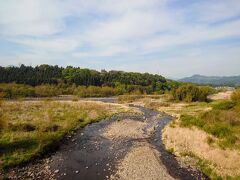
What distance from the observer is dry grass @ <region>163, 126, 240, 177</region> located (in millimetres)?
19312

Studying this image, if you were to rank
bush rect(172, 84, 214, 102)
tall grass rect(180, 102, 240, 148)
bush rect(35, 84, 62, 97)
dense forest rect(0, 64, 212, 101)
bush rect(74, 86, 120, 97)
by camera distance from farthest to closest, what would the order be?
bush rect(74, 86, 120, 97)
bush rect(35, 84, 62, 97)
dense forest rect(0, 64, 212, 101)
bush rect(172, 84, 214, 102)
tall grass rect(180, 102, 240, 148)

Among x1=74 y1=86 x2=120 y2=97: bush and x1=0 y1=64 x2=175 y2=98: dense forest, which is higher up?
x1=0 y1=64 x2=175 y2=98: dense forest

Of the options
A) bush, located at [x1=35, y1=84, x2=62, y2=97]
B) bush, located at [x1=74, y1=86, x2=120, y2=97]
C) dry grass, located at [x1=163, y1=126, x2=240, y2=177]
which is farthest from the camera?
bush, located at [x1=74, y1=86, x2=120, y2=97]

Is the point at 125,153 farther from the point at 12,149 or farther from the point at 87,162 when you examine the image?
the point at 12,149

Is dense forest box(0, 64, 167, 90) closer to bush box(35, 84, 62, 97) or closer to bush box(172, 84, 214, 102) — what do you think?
bush box(35, 84, 62, 97)

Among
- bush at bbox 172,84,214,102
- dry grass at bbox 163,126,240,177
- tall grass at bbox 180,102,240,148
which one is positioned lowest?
dry grass at bbox 163,126,240,177

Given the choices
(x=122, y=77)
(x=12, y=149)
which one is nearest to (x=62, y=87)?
(x=122, y=77)

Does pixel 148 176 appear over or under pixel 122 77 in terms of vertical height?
under

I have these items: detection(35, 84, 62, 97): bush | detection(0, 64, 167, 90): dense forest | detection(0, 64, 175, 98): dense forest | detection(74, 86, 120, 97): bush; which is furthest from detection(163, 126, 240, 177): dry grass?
detection(0, 64, 167, 90): dense forest

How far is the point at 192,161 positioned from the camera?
885 inches

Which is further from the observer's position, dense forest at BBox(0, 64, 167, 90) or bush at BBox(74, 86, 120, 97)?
dense forest at BBox(0, 64, 167, 90)

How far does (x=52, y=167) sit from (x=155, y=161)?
9.20 m

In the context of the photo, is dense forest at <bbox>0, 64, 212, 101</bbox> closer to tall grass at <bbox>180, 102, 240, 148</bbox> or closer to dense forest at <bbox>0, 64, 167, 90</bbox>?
dense forest at <bbox>0, 64, 167, 90</bbox>

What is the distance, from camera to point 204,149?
23.9m
